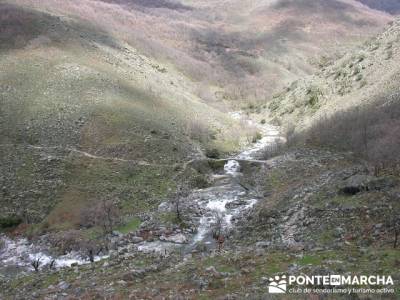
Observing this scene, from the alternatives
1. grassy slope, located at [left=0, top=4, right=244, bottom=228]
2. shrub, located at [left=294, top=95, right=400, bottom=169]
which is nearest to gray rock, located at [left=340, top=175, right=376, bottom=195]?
shrub, located at [left=294, top=95, right=400, bottom=169]

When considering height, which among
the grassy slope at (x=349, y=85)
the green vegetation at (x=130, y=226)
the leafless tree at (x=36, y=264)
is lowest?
the leafless tree at (x=36, y=264)

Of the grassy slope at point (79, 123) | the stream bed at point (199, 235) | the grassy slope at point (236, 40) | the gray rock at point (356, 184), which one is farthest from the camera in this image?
the grassy slope at point (236, 40)

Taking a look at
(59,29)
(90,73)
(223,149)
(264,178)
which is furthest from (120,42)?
(264,178)

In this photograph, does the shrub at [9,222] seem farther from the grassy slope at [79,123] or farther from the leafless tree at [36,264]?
the leafless tree at [36,264]

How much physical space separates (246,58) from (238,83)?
25.3 m

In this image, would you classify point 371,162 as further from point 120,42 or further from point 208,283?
point 120,42

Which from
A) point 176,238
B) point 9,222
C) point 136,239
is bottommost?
point 136,239

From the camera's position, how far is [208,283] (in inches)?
805

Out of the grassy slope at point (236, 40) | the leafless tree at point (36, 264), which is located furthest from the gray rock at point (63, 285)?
the grassy slope at point (236, 40)

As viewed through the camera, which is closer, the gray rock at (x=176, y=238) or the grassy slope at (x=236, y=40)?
the gray rock at (x=176, y=238)

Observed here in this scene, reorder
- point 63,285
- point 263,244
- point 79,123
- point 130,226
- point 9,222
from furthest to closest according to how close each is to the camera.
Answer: point 79,123
point 9,222
point 130,226
point 263,244
point 63,285

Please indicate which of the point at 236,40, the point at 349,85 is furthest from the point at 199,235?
the point at 236,40

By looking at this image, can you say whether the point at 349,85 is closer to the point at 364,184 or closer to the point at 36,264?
the point at 364,184

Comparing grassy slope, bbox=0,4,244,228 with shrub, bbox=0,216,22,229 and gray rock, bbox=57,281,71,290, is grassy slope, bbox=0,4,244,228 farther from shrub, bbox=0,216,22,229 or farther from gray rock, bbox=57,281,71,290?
gray rock, bbox=57,281,71,290
